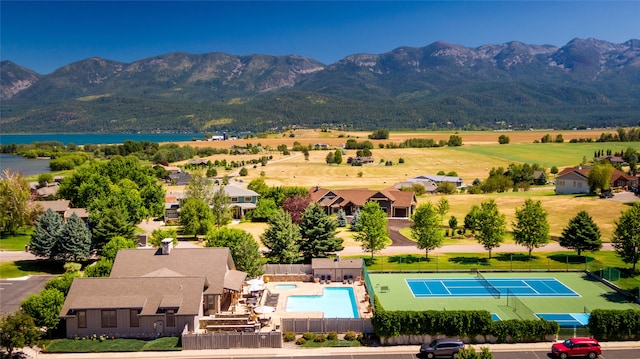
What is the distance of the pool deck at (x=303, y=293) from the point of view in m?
36.0

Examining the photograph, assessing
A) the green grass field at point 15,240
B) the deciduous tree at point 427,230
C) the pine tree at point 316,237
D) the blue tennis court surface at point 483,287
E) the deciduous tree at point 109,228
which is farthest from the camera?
the green grass field at point 15,240

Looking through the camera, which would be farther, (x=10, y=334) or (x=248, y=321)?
(x=248, y=321)

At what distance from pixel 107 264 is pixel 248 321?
46.9ft

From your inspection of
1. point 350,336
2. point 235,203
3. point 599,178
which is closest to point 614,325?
point 350,336

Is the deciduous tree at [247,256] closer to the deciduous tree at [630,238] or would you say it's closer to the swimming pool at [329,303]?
the swimming pool at [329,303]

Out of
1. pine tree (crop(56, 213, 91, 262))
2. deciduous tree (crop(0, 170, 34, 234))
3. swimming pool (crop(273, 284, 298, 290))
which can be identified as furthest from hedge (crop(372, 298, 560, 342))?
deciduous tree (crop(0, 170, 34, 234))

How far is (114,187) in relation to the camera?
74.0 meters

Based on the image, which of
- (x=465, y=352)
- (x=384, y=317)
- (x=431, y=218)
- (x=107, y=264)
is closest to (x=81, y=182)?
(x=107, y=264)

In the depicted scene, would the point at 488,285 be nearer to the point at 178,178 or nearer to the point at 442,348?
the point at 442,348

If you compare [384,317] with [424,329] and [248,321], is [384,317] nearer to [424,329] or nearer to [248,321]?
[424,329]

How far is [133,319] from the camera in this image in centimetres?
3319

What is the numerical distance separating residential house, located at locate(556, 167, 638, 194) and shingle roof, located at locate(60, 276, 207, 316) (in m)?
Answer: 80.9

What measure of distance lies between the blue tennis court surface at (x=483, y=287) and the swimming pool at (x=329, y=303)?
5.79 m

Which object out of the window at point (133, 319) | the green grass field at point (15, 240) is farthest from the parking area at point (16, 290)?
the green grass field at point (15, 240)
